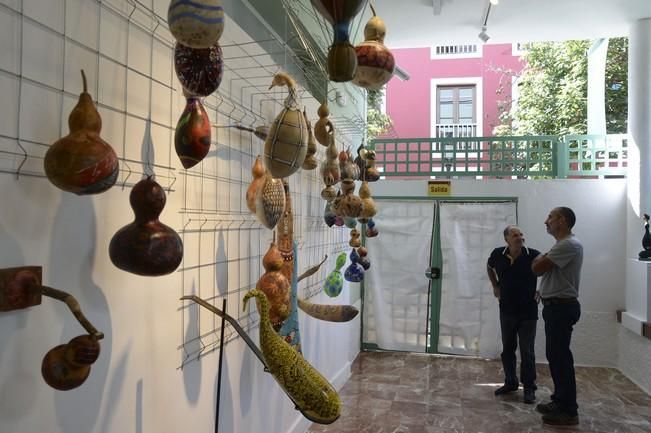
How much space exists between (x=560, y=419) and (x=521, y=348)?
504 mm

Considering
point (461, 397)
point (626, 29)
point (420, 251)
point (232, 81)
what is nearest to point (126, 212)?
point (232, 81)

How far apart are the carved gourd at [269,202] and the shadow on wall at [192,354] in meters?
0.34

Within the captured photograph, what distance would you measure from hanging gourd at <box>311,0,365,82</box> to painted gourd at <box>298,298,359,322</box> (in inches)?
39.3

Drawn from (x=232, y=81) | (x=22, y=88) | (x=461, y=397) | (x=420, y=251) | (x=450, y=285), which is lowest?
(x=461, y=397)

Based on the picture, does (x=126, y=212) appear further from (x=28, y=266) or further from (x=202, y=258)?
(x=202, y=258)

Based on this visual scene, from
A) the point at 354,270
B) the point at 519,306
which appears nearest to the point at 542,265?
the point at 519,306

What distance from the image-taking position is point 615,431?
2650mm

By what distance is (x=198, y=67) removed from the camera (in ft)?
2.73

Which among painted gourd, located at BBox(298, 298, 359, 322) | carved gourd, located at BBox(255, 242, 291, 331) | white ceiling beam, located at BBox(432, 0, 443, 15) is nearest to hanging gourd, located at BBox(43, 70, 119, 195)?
carved gourd, located at BBox(255, 242, 291, 331)

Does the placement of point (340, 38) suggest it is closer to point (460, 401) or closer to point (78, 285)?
point (78, 285)

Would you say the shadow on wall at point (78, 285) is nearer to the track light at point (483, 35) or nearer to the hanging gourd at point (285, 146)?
the hanging gourd at point (285, 146)

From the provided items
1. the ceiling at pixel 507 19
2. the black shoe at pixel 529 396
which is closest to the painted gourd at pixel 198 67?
the ceiling at pixel 507 19

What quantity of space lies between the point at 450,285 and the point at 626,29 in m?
2.53

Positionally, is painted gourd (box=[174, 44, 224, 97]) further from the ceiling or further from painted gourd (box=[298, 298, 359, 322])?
the ceiling
